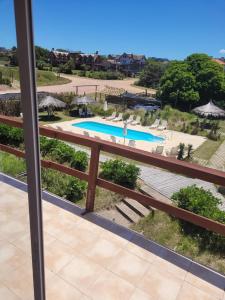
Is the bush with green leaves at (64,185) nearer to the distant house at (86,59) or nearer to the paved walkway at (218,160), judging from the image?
the paved walkway at (218,160)

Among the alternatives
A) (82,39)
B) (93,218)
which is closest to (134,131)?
(82,39)

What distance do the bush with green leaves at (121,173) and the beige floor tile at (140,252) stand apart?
3698mm

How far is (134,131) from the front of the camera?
14.3 meters

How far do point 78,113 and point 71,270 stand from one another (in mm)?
14851

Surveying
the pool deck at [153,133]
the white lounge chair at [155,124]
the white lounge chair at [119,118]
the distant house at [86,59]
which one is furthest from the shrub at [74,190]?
the distant house at [86,59]

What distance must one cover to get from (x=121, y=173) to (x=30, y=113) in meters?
5.27

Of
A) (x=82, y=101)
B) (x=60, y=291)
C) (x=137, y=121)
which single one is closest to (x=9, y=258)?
(x=60, y=291)

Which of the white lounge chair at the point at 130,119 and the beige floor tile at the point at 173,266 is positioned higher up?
the beige floor tile at the point at 173,266

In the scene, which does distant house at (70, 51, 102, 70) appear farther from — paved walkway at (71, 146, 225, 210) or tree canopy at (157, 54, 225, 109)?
paved walkway at (71, 146, 225, 210)

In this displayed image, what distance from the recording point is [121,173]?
612 centimetres

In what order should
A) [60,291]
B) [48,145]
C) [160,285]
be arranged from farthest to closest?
[48,145] → [160,285] → [60,291]

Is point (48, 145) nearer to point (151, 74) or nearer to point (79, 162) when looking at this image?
point (79, 162)

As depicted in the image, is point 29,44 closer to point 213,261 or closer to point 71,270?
point 71,270

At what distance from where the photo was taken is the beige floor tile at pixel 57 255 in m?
2.13
